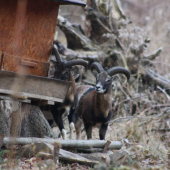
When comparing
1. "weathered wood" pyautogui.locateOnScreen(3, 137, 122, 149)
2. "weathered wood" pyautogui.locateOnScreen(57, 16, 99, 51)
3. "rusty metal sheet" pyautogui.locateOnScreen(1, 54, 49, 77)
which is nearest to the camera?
"weathered wood" pyautogui.locateOnScreen(3, 137, 122, 149)

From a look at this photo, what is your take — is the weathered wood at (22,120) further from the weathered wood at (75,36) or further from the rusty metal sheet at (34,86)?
the weathered wood at (75,36)

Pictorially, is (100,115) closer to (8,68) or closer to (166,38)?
(8,68)

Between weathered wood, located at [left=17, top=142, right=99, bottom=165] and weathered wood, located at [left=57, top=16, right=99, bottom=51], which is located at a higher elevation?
weathered wood, located at [left=57, top=16, right=99, bottom=51]

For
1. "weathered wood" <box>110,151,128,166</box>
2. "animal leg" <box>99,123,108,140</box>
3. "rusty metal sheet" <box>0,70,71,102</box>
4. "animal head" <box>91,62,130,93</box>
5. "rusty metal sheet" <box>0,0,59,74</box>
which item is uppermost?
"rusty metal sheet" <box>0,0,59,74</box>

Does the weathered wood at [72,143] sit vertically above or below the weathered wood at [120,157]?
above

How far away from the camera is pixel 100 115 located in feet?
25.3

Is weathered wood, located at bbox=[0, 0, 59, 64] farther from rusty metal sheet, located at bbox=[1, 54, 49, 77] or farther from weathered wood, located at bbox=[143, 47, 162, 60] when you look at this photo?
weathered wood, located at bbox=[143, 47, 162, 60]

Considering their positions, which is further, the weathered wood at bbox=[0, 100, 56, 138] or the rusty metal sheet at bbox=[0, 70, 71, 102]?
the weathered wood at bbox=[0, 100, 56, 138]

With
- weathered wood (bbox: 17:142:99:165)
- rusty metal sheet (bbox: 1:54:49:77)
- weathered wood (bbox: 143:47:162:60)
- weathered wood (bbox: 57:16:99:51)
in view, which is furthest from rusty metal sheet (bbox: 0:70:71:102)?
weathered wood (bbox: 143:47:162:60)

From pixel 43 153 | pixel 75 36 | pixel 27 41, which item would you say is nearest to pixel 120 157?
pixel 43 153

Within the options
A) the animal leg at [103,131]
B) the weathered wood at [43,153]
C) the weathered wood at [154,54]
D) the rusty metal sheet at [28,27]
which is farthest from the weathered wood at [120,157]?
the weathered wood at [154,54]

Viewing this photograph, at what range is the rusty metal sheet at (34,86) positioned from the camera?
592 centimetres

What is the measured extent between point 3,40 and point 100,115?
2940 mm

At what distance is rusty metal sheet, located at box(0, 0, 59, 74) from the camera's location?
20.8ft
